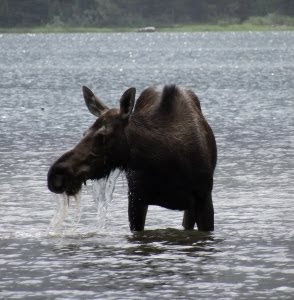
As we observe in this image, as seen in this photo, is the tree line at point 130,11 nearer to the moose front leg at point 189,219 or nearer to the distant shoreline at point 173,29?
the distant shoreline at point 173,29

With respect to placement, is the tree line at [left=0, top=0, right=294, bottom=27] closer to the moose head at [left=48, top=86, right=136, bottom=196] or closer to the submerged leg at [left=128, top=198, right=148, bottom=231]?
the submerged leg at [left=128, top=198, right=148, bottom=231]

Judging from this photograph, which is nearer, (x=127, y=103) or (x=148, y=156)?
(x=127, y=103)

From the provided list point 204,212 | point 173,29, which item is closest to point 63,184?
point 204,212

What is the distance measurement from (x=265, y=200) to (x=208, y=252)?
4.71 meters

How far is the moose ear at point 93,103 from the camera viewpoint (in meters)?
14.7

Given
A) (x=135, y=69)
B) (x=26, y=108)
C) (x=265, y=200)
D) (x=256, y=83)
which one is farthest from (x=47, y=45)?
(x=265, y=200)

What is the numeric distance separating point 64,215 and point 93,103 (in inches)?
49.6

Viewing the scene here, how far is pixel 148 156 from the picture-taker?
1456 cm

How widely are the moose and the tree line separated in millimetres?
160820

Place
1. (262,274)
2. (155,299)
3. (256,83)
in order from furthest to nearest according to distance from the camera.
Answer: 1. (256,83)
2. (262,274)
3. (155,299)

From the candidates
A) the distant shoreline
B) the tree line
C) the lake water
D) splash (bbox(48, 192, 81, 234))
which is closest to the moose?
splash (bbox(48, 192, 81, 234))

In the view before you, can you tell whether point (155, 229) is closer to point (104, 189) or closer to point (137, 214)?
point (137, 214)

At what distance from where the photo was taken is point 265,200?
19516 millimetres

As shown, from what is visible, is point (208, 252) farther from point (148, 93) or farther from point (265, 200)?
point (265, 200)
